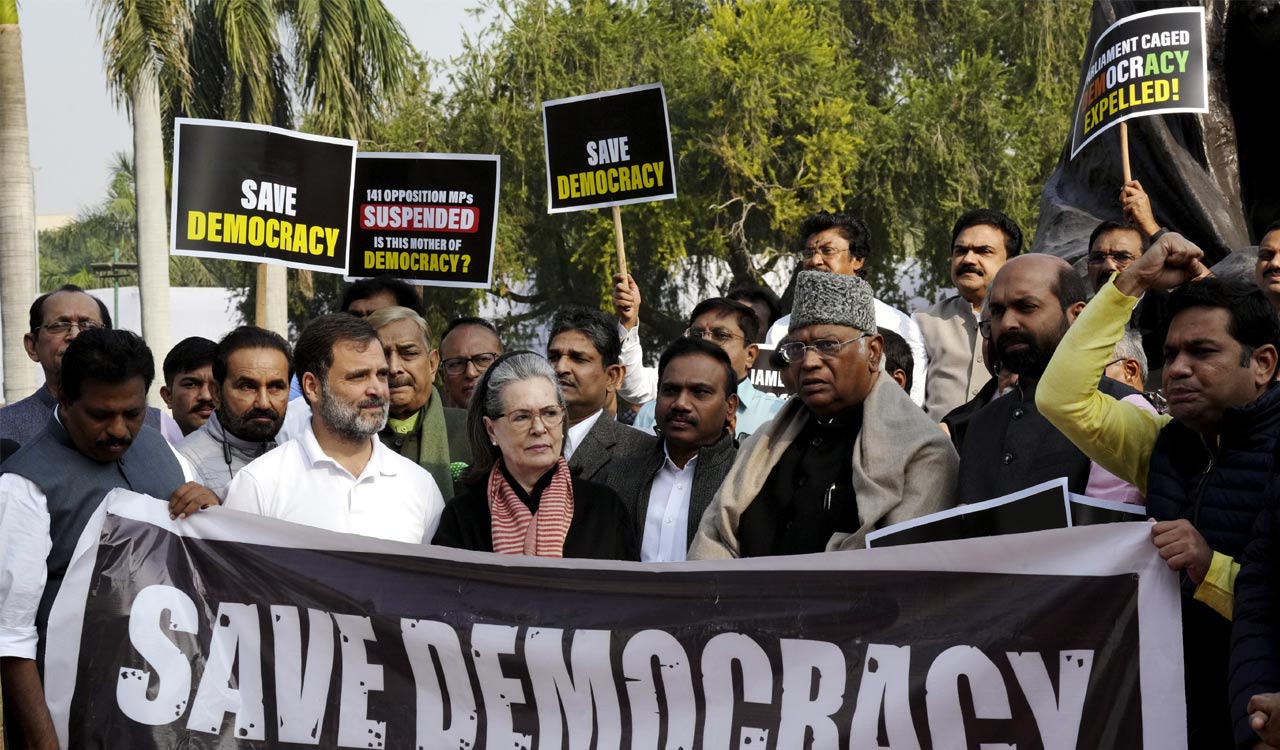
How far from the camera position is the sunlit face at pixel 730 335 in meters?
7.18

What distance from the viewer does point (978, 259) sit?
23.7 ft

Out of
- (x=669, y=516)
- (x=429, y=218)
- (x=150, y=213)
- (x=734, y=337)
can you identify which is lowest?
(x=669, y=516)

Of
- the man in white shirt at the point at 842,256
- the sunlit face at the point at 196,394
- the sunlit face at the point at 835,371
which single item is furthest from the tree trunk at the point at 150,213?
the sunlit face at the point at 835,371

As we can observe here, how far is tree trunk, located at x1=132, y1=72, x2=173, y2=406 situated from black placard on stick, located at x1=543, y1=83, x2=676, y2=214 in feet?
40.7

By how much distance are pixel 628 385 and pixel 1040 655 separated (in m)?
3.69

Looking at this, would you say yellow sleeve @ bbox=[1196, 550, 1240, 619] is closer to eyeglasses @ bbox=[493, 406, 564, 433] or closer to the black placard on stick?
eyeglasses @ bbox=[493, 406, 564, 433]

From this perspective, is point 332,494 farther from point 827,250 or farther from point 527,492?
point 827,250

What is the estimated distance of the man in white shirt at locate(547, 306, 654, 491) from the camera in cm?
597

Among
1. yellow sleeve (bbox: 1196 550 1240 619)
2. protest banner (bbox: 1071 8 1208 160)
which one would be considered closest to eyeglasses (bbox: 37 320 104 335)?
protest banner (bbox: 1071 8 1208 160)

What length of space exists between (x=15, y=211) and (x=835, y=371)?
38.4ft

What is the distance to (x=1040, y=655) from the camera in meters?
4.17

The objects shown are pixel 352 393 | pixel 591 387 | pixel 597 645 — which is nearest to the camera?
pixel 597 645

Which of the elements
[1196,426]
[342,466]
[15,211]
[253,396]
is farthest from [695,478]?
[15,211]

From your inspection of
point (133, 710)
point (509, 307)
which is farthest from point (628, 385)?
point (509, 307)
